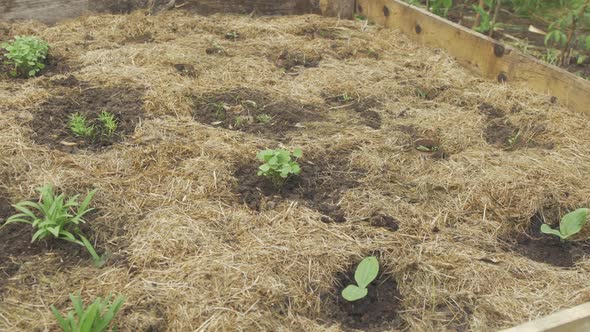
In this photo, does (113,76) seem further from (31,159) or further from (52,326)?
(52,326)

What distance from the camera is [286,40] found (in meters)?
4.61

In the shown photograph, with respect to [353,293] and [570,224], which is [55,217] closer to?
[353,293]

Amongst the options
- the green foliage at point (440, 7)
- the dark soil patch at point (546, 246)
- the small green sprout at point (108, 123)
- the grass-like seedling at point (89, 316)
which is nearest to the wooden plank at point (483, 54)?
Answer: the green foliage at point (440, 7)

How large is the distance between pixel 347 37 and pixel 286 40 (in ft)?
2.04

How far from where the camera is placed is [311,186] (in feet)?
8.80

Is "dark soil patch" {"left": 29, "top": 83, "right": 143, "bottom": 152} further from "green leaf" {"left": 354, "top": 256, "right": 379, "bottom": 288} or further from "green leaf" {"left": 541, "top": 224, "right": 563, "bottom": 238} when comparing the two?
"green leaf" {"left": 541, "top": 224, "right": 563, "bottom": 238}

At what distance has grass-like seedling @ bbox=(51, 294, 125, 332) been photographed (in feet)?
5.57

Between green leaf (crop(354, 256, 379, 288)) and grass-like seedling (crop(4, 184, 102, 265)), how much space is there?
3.51 ft

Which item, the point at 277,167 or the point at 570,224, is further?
the point at 277,167

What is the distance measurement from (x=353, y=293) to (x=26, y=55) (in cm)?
288

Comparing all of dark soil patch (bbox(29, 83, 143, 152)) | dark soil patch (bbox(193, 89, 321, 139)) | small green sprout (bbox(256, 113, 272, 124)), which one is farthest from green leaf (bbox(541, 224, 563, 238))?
dark soil patch (bbox(29, 83, 143, 152))

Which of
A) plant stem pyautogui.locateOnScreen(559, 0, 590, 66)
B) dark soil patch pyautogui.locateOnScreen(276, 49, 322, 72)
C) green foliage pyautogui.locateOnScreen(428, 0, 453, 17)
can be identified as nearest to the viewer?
plant stem pyautogui.locateOnScreen(559, 0, 590, 66)

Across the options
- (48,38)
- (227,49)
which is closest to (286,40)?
Result: (227,49)

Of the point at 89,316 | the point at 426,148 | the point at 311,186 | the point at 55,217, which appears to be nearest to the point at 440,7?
the point at 426,148
